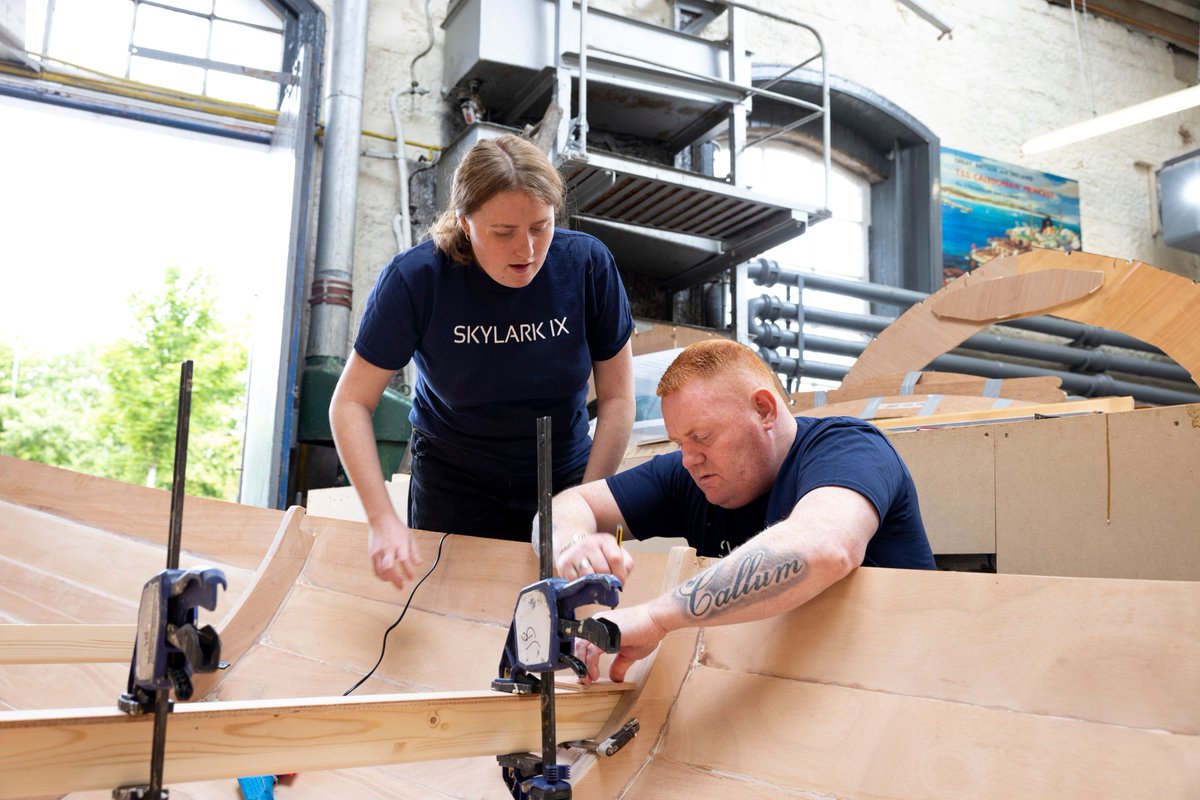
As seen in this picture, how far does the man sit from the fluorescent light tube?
526 centimetres

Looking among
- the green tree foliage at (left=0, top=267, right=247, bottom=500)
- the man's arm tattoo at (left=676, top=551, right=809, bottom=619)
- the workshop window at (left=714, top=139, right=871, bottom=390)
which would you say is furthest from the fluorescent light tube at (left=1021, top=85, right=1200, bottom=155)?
the green tree foliage at (left=0, top=267, right=247, bottom=500)

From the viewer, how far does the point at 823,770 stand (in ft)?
3.73

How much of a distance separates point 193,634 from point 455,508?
129 centimetres

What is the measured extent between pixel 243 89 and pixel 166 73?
0.46m

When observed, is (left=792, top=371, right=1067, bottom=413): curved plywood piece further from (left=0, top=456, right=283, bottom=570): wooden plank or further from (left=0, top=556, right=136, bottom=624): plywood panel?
(left=0, top=556, right=136, bottom=624): plywood panel

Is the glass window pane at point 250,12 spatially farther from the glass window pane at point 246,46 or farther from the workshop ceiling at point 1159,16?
the workshop ceiling at point 1159,16

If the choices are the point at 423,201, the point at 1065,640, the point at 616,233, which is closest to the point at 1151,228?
the point at 616,233

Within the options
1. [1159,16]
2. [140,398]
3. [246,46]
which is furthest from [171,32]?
[140,398]

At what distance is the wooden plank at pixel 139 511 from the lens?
260 cm

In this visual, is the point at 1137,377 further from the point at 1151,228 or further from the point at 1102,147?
the point at 1102,147

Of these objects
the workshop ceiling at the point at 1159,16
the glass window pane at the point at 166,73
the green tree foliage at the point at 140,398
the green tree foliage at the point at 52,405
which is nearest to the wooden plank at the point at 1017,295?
the glass window pane at the point at 166,73

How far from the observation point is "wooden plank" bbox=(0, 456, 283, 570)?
8.52ft

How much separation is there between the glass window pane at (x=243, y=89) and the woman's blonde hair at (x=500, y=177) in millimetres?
4044

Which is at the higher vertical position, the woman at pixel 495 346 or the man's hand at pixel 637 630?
the woman at pixel 495 346
